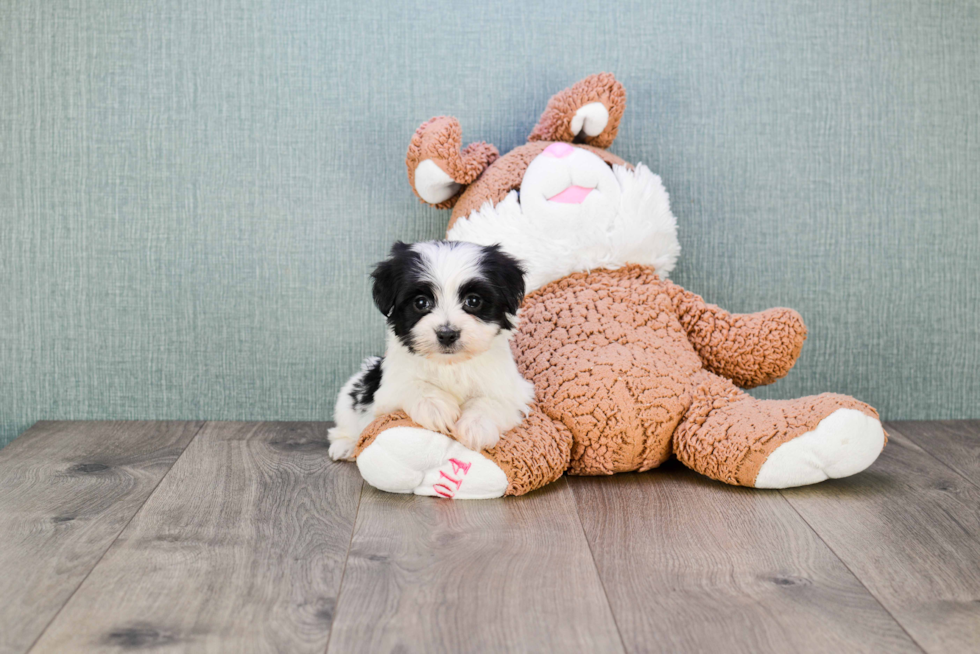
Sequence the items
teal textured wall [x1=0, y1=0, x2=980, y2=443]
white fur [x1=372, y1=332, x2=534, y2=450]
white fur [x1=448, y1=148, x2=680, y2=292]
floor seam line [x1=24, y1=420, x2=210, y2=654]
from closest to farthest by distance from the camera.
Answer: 1. floor seam line [x1=24, y1=420, x2=210, y2=654]
2. white fur [x1=372, y1=332, x2=534, y2=450]
3. white fur [x1=448, y1=148, x2=680, y2=292]
4. teal textured wall [x1=0, y1=0, x2=980, y2=443]

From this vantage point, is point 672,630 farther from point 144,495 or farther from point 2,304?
point 2,304

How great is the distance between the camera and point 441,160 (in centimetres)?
195

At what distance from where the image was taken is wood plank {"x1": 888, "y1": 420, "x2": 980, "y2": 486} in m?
1.94

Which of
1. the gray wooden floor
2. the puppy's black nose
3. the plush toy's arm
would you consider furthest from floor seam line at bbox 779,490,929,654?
the puppy's black nose

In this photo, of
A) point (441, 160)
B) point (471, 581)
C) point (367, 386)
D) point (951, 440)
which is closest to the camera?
point (471, 581)

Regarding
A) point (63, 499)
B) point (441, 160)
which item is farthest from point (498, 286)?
point (63, 499)

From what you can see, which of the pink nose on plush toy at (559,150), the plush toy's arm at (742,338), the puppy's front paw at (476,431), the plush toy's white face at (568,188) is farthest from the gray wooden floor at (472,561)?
the pink nose on plush toy at (559,150)

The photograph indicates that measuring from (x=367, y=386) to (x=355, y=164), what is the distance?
677 mm

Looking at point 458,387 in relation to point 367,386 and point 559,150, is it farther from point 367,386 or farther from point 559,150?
point 559,150

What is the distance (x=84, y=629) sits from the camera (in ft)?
3.78

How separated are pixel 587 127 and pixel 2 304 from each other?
5.31 ft

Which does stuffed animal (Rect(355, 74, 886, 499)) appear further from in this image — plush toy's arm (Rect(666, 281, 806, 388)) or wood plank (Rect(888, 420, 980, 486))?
wood plank (Rect(888, 420, 980, 486))

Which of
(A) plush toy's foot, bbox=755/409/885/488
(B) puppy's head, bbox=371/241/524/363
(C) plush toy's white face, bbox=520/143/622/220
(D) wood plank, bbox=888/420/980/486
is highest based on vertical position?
(C) plush toy's white face, bbox=520/143/622/220

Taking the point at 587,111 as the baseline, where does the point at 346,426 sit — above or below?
below
